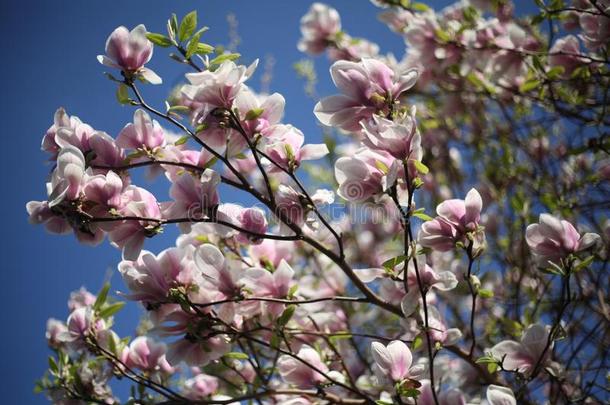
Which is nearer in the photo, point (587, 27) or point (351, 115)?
point (351, 115)

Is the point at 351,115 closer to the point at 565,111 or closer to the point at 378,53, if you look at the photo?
the point at 565,111

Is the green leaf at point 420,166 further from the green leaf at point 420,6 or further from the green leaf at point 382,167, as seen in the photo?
the green leaf at point 420,6

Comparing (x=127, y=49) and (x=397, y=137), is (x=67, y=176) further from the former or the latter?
(x=397, y=137)

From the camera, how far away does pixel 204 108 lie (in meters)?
0.79

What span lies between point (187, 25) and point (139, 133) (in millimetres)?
196

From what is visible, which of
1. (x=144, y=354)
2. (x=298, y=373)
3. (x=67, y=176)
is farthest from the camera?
(x=144, y=354)

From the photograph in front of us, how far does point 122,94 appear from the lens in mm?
814

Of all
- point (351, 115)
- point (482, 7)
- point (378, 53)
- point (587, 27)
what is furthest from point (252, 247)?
point (378, 53)

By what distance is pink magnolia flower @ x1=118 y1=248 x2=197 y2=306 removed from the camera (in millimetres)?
830

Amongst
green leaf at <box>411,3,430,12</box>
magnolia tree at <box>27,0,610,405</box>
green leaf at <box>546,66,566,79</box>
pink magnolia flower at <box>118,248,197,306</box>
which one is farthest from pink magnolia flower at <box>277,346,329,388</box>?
green leaf at <box>411,3,430,12</box>

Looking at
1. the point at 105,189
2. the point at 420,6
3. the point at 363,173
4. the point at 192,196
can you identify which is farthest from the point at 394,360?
the point at 420,6

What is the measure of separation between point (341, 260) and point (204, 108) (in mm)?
343

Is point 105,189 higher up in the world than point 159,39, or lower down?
lower down

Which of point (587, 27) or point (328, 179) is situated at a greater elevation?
point (328, 179)
